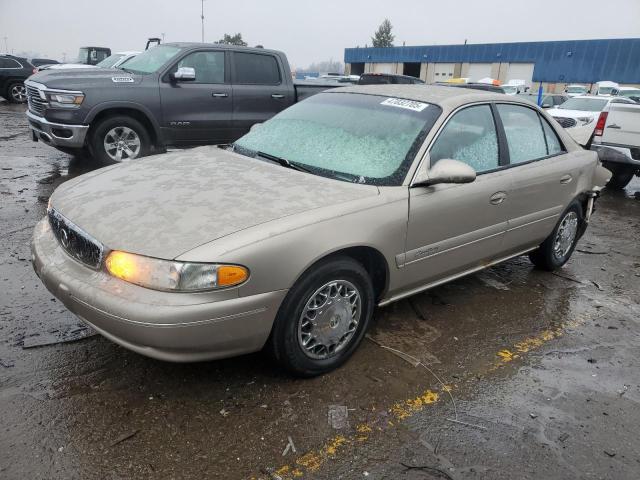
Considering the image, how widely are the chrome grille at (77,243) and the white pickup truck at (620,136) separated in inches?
337

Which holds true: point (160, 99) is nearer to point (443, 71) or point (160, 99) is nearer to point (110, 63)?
point (110, 63)

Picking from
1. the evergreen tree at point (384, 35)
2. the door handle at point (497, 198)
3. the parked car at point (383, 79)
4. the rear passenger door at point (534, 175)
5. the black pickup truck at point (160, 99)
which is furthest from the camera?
the evergreen tree at point (384, 35)

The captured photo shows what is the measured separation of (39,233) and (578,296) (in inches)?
164

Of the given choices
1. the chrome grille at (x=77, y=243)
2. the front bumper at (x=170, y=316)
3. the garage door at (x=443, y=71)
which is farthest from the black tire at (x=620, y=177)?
the garage door at (x=443, y=71)

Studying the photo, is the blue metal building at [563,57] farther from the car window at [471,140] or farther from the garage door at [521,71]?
the car window at [471,140]

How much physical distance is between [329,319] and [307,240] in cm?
54

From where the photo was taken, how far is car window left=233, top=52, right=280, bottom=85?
26.0ft

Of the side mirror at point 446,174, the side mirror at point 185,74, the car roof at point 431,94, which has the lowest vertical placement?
the side mirror at point 446,174

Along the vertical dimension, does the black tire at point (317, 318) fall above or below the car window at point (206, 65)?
below

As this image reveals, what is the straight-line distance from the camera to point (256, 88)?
8.05 m

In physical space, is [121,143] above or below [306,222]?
below

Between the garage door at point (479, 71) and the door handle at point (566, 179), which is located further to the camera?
the garage door at point (479, 71)

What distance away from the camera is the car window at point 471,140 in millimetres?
3367

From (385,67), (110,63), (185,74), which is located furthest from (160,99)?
(385,67)
